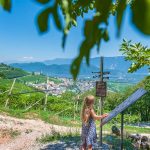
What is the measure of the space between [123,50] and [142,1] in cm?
1046

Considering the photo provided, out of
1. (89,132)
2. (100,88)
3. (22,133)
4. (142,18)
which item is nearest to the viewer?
(142,18)

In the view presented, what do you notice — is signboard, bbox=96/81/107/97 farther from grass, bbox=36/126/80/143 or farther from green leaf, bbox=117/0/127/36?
green leaf, bbox=117/0/127/36

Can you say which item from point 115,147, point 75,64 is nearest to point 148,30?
point 75,64

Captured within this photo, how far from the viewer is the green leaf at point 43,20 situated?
4.31 feet

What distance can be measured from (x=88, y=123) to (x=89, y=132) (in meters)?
0.28

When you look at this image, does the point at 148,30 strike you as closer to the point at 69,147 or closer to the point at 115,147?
the point at 69,147

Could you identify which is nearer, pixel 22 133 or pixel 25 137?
pixel 25 137

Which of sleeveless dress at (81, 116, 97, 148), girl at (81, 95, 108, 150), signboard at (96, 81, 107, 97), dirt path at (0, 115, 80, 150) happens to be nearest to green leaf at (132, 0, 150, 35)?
girl at (81, 95, 108, 150)

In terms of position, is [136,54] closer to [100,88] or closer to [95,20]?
[100,88]

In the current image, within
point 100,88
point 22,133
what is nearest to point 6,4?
point 100,88

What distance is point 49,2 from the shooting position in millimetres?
1417

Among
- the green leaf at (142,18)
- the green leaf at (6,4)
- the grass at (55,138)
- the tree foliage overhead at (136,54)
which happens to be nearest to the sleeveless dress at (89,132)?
the tree foliage overhead at (136,54)

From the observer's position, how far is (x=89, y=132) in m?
11.2

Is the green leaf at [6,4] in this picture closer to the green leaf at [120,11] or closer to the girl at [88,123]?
the green leaf at [120,11]
